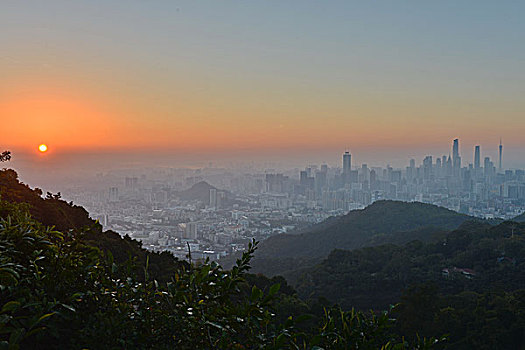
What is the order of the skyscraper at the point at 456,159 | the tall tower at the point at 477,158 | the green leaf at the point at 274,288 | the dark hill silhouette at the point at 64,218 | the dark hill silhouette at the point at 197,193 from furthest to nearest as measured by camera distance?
the tall tower at the point at 477,158
the skyscraper at the point at 456,159
the dark hill silhouette at the point at 197,193
the dark hill silhouette at the point at 64,218
the green leaf at the point at 274,288

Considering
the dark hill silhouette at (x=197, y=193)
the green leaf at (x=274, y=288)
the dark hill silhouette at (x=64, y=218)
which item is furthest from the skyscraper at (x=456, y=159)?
the green leaf at (x=274, y=288)

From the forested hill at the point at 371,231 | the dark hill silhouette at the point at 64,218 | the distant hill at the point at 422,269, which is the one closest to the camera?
the dark hill silhouette at the point at 64,218

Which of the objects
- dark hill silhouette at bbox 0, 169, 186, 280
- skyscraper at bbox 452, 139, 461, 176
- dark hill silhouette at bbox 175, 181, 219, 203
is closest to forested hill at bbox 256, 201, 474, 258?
dark hill silhouette at bbox 175, 181, 219, 203

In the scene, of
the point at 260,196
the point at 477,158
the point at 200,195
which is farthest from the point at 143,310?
the point at 477,158

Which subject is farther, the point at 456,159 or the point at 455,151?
the point at 456,159

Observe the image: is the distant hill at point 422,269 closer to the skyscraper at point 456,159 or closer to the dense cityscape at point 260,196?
the dense cityscape at point 260,196

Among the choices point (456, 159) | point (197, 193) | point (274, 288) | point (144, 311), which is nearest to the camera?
point (274, 288)

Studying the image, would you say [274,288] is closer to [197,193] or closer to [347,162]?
[197,193]
